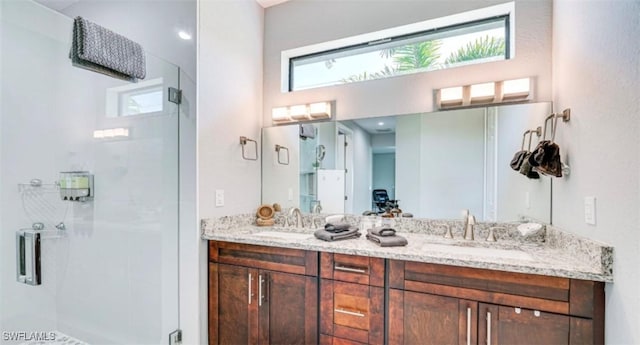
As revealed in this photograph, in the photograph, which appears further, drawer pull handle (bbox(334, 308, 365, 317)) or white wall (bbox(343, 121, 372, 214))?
white wall (bbox(343, 121, 372, 214))

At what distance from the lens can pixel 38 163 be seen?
2252mm

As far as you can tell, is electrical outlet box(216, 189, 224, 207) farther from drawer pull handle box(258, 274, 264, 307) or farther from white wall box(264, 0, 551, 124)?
white wall box(264, 0, 551, 124)

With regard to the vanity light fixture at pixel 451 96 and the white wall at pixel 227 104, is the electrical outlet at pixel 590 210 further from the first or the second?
the white wall at pixel 227 104

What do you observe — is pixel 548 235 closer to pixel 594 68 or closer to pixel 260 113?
pixel 594 68

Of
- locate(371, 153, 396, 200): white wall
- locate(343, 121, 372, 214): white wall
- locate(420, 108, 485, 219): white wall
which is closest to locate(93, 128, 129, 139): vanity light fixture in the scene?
locate(343, 121, 372, 214): white wall

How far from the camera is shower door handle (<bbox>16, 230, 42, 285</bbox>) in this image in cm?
213

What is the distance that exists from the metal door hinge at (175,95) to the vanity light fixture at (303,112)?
80 cm

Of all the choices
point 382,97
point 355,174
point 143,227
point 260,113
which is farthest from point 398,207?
point 143,227

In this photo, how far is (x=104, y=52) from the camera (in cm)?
167

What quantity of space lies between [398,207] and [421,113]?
724 mm

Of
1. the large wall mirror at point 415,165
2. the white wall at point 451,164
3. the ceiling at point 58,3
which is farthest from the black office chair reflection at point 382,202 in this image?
the ceiling at point 58,3

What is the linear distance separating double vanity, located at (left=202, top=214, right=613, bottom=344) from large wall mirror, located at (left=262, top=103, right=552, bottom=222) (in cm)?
17

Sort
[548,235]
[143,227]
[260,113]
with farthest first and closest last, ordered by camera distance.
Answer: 1. [260,113]
2. [143,227]
3. [548,235]

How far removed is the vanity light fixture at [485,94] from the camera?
185cm
